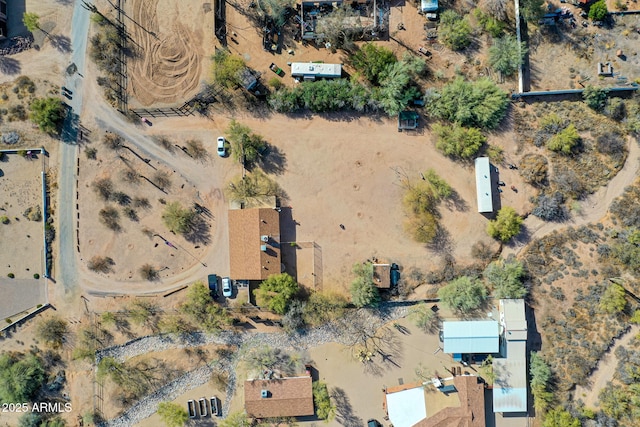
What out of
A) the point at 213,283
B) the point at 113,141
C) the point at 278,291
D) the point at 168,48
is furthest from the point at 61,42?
the point at 278,291

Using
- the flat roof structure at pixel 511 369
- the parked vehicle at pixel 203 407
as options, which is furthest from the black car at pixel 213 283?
the flat roof structure at pixel 511 369

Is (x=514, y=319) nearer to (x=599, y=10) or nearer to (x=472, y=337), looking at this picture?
(x=472, y=337)

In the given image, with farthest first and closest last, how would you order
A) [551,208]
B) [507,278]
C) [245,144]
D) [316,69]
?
[316,69] → [245,144] → [551,208] → [507,278]

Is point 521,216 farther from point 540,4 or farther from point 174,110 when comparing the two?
point 174,110

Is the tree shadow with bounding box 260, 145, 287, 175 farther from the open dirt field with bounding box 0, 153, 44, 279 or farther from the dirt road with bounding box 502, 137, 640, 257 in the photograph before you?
the dirt road with bounding box 502, 137, 640, 257

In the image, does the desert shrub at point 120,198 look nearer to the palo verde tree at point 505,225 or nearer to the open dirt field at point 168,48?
the open dirt field at point 168,48

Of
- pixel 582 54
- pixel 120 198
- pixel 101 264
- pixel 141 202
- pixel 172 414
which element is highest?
pixel 582 54
